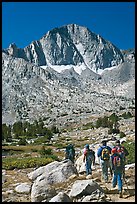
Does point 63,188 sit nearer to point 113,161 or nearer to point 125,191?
point 113,161

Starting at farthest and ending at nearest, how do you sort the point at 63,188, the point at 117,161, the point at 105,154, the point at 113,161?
1. the point at 105,154
2. the point at 63,188
3. the point at 113,161
4. the point at 117,161

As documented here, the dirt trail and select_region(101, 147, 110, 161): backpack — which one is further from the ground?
select_region(101, 147, 110, 161): backpack

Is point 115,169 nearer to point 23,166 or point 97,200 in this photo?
point 97,200

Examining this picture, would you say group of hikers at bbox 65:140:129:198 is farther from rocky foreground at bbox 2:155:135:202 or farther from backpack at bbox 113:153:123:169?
rocky foreground at bbox 2:155:135:202

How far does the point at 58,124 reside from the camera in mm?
121375

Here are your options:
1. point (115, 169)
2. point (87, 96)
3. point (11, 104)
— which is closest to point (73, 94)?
point (87, 96)

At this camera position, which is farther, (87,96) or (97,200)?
(87,96)

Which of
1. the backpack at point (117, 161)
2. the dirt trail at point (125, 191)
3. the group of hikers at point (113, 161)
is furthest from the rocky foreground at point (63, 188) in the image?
the backpack at point (117, 161)

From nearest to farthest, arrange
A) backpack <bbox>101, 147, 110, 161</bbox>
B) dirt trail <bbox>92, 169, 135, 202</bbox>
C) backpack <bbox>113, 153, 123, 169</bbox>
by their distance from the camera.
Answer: dirt trail <bbox>92, 169, 135, 202</bbox> → backpack <bbox>113, 153, 123, 169</bbox> → backpack <bbox>101, 147, 110, 161</bbox>

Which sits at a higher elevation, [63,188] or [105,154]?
[105,154]

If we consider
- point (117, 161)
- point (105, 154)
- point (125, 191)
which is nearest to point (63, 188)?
point (105, 154)

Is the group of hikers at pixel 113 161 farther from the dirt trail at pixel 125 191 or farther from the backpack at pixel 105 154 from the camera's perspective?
the dirt trail at pixel 125 191

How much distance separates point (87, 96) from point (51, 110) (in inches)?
1385

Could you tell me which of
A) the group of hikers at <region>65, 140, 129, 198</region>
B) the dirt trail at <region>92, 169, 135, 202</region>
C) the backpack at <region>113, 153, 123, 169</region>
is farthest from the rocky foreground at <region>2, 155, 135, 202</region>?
the backpack at <region>113, 153, 123, 169</region>
